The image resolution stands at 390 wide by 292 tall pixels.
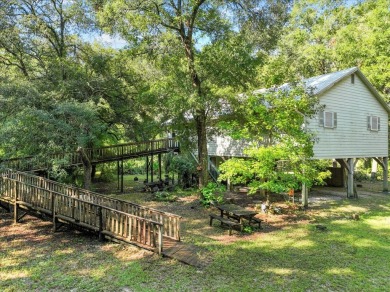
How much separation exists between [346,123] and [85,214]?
14.3m

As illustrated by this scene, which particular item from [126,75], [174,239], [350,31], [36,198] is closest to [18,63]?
[126,75]

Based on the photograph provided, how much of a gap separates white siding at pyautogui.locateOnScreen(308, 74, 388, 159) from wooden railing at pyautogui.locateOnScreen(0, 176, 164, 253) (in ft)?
31.7

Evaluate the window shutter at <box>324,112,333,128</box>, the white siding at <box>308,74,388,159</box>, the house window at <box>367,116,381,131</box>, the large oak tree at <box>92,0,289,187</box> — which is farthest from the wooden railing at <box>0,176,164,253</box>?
the house window at <box>367,116,381,131</box>

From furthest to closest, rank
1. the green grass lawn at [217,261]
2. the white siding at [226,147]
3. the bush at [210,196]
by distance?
1. the white siding at [226,147]
2. the bush at [210,196]
3. the green grass lawn at [217,261]

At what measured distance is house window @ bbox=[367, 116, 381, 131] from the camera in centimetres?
1764

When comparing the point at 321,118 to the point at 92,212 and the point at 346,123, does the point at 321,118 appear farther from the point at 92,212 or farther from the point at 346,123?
the point at 92,212

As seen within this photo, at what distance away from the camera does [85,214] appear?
9.34 metres

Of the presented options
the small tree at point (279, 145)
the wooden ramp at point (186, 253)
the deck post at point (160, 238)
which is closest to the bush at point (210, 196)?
the small tree at point (279, 145)

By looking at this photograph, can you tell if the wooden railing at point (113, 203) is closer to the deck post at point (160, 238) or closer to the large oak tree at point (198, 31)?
the deck post at point (160, 238)

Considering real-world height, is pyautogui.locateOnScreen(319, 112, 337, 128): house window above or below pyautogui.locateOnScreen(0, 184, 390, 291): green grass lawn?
above

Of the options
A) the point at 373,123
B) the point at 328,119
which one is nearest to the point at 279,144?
the point at 328,119

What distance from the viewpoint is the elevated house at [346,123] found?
14562mm

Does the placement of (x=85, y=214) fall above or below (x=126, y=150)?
below

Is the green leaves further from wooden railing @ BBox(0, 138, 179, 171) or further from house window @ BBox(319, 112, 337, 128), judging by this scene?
wooden railing @ BBox(0, 138, 179, 171)
